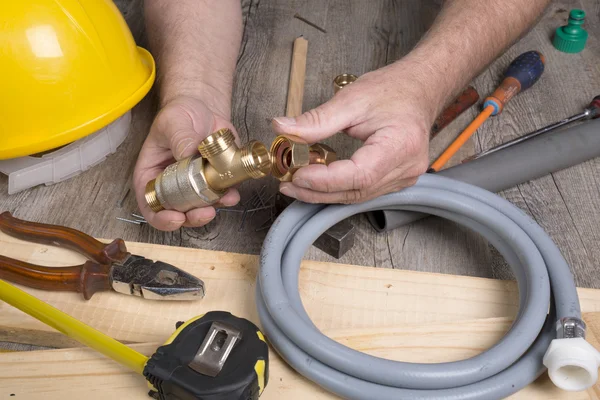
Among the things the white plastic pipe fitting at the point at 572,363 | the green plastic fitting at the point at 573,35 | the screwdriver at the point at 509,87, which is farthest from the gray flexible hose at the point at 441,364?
the green plastic fitting at the point at 573,35

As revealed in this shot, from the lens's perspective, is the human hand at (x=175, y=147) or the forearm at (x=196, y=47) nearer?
the human hand at (x=175, y=147)

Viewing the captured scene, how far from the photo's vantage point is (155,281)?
112cm

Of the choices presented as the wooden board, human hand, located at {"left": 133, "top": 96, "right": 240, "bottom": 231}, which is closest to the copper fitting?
human hand, located at {"left": 133, "top": 96, "right": 240, "bottom": 231}

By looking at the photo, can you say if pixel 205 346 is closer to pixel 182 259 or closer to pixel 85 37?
pixel 182 259

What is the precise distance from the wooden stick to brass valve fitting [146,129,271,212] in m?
0.55

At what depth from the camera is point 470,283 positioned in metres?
1.18

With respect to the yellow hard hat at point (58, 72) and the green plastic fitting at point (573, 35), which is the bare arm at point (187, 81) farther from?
the green plastic fitting at point (573, 35)

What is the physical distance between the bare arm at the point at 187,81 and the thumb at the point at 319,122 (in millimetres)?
193

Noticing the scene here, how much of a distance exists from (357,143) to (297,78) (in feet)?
0.99

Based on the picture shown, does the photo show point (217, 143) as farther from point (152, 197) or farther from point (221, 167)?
point (152, 197)

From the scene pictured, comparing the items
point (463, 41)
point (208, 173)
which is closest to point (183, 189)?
point (208, 173)

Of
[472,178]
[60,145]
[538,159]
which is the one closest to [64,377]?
[60,145]

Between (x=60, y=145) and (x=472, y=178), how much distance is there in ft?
2.80

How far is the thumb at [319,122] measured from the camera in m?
1.10
